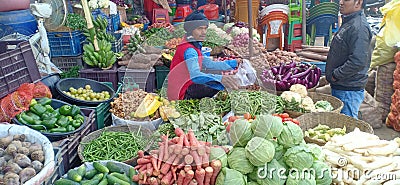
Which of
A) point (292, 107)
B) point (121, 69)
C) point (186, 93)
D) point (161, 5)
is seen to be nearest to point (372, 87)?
point (292, 107)

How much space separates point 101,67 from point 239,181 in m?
3.16

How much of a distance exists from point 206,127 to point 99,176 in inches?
35.6

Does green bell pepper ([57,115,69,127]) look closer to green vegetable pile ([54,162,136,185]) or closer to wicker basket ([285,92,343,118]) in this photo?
green vegetable pile ([54,162,136,185])

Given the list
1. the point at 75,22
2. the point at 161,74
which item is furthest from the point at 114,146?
the point at 75,22

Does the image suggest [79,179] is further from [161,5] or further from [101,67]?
[161,5]

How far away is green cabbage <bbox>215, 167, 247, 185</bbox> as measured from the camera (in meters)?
2.21

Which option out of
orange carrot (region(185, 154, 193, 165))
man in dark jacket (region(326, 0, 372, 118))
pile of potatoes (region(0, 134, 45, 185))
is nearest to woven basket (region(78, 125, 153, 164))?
pile of potatoes (region(0, 134, 45, 185))

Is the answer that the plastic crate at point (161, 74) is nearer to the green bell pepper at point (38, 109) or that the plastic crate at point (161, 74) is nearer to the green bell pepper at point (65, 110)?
the green bell pepper at point (65, 110)

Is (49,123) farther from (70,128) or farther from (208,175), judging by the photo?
(208,175)

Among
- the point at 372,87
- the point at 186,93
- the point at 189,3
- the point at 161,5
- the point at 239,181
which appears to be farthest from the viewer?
the point at 189,3

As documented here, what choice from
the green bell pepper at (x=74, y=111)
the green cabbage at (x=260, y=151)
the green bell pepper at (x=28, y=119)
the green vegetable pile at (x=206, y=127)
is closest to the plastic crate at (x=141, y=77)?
the green bell pepper at (x=74, y=111)

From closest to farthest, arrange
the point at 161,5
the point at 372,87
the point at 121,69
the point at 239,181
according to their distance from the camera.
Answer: the point at 239,181 < the point at 121,69 < the point at 372,87 < the point at 161,5

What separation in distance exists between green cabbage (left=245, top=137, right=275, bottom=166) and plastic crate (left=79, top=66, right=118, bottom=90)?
2929mm

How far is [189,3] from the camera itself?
993 cm
